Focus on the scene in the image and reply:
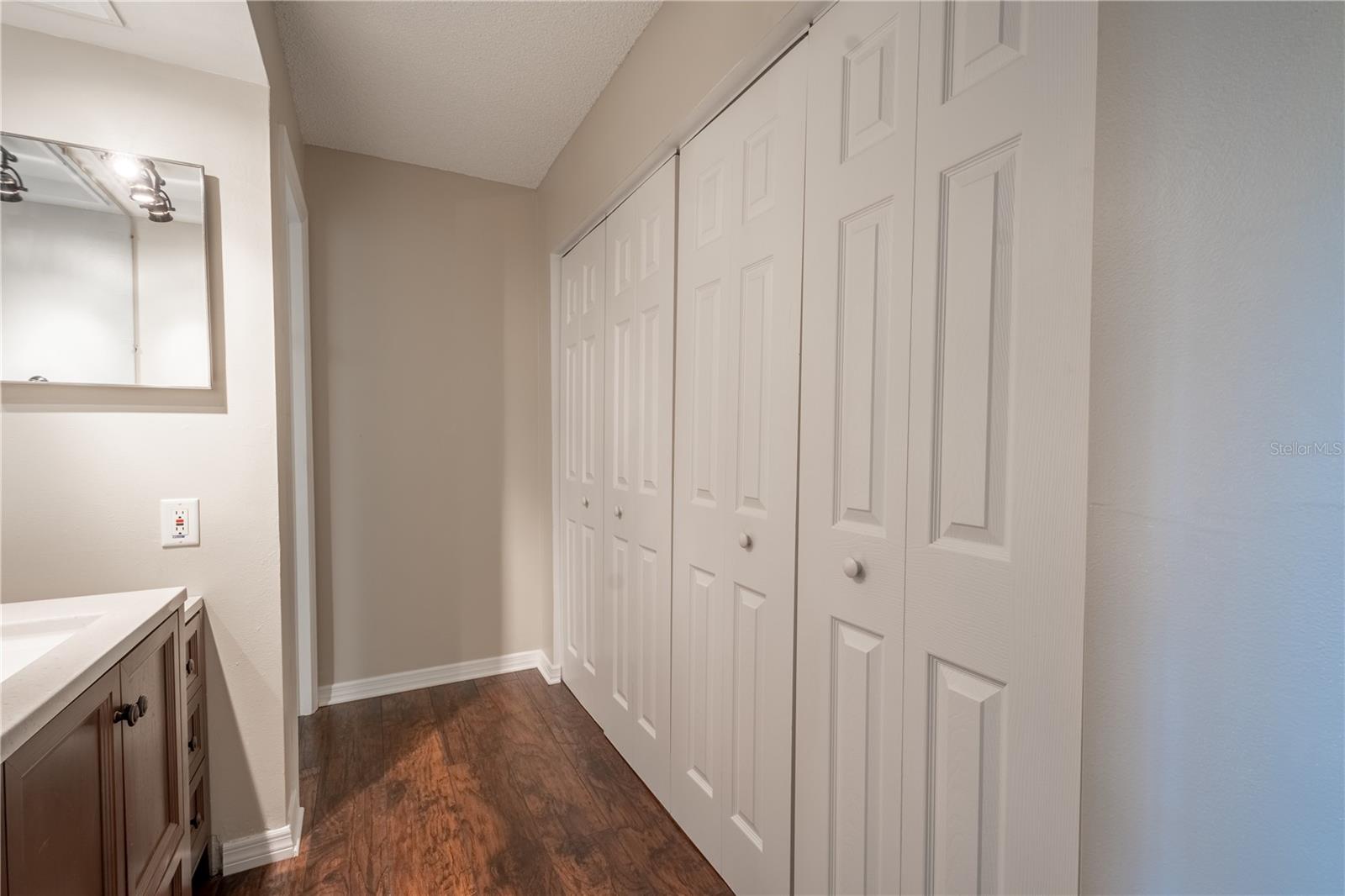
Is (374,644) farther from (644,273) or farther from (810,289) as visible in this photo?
(810,289)

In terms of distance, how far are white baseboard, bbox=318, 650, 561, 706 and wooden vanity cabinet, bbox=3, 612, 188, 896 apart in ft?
4.42

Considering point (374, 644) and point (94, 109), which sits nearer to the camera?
point (94, 109)

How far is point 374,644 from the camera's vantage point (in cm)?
277

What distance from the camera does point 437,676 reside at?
9.46 ft

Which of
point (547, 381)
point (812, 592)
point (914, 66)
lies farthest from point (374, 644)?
point (914, 66)

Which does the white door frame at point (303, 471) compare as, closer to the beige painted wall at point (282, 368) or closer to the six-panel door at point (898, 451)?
the beige painted wall at point (282, 368)

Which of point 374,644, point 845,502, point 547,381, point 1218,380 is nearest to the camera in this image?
point 1218,380

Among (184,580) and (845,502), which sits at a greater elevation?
(845,502)

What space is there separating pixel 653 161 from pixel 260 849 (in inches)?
94.6

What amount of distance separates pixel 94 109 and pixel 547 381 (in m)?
1.79

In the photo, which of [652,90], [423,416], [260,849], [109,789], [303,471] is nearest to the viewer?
[109,789]

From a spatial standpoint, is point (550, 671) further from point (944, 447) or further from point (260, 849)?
point (944, 447)

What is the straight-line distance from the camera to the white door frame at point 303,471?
95.9 inches

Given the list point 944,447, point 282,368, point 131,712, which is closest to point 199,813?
point 131,712
